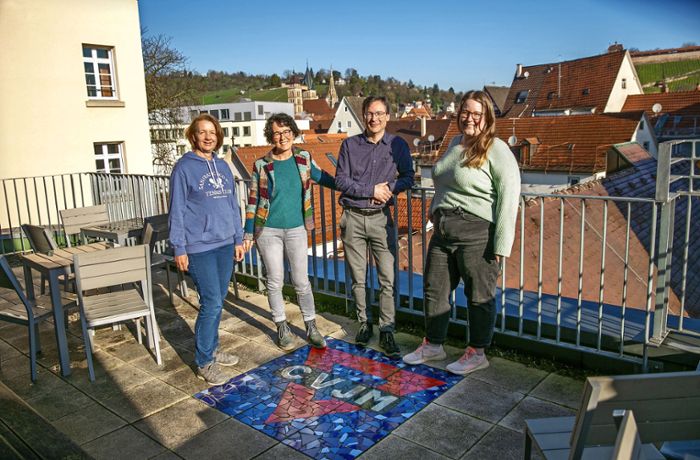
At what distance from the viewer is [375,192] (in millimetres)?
3922

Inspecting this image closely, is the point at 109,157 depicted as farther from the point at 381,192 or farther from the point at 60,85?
the point at 381,192

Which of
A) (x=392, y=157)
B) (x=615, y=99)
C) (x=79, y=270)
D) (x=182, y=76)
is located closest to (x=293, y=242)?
(x=392, y=157)

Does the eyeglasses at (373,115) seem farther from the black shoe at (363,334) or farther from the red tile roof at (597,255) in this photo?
the red tile roof at (597,255)

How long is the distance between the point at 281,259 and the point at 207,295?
0.70m

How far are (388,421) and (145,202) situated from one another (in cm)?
530

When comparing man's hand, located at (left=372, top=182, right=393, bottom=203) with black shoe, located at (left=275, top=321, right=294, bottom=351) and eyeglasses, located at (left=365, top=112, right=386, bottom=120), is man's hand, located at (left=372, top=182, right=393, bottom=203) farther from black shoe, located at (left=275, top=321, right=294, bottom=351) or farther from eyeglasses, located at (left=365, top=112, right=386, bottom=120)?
black shoe, located at (left=275, top=321, right=294, bottom=351)

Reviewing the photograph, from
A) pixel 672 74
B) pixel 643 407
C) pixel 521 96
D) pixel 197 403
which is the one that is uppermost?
pixel 672 74

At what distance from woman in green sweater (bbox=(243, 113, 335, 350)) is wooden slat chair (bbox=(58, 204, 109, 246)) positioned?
10.3 ft

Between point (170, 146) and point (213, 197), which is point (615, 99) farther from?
point (213, 197)

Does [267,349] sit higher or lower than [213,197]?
lower

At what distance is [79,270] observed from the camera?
A: 3889mm

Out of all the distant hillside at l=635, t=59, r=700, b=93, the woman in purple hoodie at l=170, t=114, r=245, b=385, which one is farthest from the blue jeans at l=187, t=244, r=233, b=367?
the distant hillside at l=635, t=59, r=700, b=93

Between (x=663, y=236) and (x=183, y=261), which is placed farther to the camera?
Result: (x=183, y=261)

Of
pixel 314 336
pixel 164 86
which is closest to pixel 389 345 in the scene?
pixel 314 336
